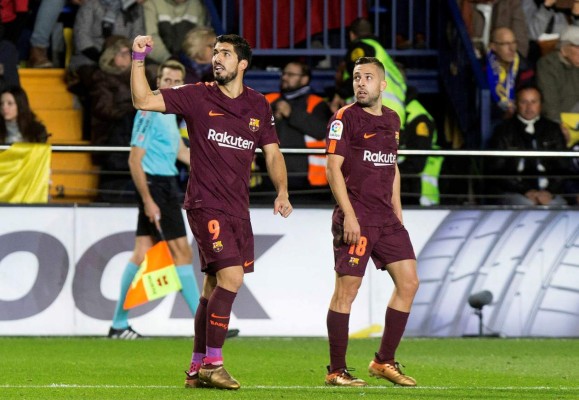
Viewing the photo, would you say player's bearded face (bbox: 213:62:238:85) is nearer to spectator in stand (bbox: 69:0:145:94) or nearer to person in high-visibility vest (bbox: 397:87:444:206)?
person in high-visibility vest (bbox: 397:87:444:206)

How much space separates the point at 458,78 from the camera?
16.8 m

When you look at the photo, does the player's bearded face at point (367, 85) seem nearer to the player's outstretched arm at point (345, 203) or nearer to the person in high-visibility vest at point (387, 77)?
the player's outstretched arm at point (345, 203)

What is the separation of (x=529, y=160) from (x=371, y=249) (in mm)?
6191

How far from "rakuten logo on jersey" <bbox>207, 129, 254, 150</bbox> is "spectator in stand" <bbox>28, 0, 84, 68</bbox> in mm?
8447

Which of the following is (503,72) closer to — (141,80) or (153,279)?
(153,279)

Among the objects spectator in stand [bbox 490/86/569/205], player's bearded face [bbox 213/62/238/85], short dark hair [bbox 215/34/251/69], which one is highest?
short dark hair [bbox 215/34/251/69]

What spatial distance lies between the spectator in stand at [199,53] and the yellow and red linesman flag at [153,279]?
321cm

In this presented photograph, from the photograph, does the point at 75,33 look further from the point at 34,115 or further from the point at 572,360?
the point at 572,360

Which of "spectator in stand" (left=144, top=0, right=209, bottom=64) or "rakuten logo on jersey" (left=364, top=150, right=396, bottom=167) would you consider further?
"spectator in stand" (left=144, top=0, right=209, bottom=64)

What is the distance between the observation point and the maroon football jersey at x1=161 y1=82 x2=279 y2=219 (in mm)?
8703

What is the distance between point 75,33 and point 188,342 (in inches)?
202

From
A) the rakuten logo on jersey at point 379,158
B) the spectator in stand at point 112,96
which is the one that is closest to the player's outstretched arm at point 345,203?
the rakuten logo on jersey at point 379,158

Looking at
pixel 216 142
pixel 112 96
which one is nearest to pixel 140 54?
pixel 216 142

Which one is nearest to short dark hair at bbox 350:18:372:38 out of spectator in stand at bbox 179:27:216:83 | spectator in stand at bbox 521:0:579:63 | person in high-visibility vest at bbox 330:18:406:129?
person in high-visibility vest at bbox 330:18:406:129
